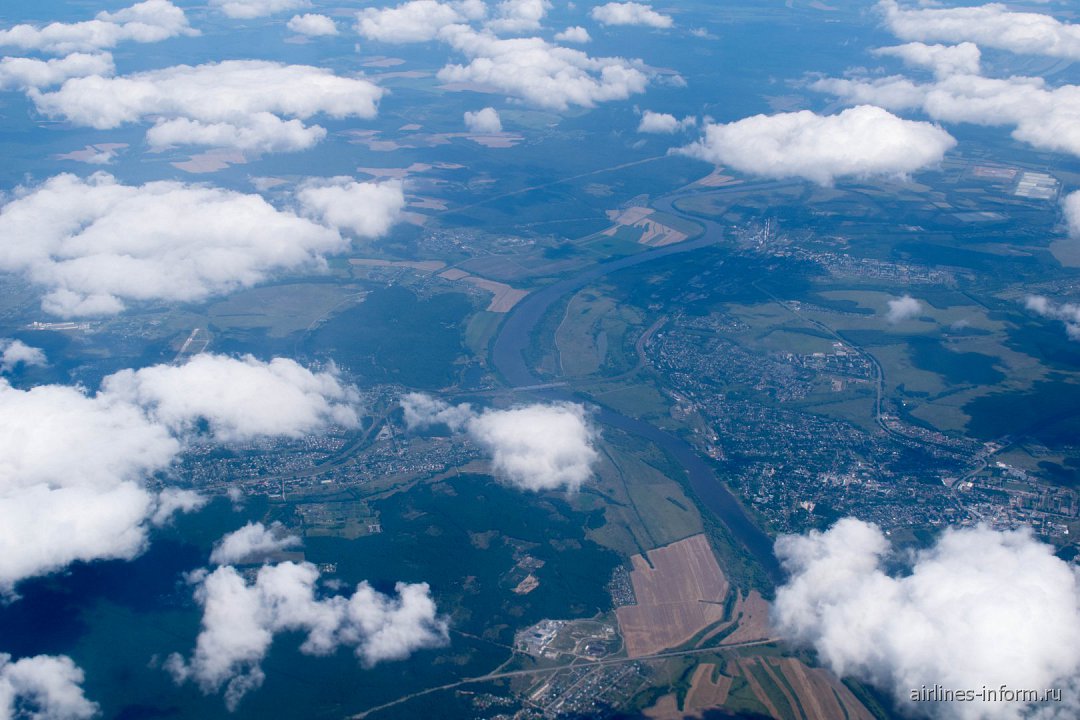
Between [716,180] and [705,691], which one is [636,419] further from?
[716,180]

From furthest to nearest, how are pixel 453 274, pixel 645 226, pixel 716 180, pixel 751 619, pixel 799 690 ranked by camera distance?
pixel 716 180
pixel 645 226
pixel 453 274
pixel 751 619
pixel 799 690

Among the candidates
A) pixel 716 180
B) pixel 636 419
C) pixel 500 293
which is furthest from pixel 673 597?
pixel 716 180

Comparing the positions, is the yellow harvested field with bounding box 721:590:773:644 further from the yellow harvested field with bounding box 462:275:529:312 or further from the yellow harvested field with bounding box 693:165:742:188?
the yellow harvested field with bounding box 693:165:742:188

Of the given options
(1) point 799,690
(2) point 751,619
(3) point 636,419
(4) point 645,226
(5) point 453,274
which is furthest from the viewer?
(4) point 645,226

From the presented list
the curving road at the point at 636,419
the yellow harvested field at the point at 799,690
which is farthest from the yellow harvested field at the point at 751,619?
the curving road at the point at 636,419

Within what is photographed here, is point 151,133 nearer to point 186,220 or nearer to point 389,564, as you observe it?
point 186,220

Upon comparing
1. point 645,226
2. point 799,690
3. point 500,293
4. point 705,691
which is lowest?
point 705,691
